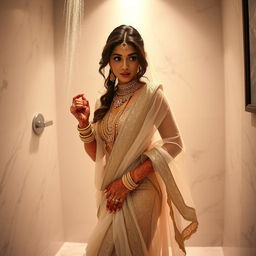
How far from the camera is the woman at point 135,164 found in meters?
1.21

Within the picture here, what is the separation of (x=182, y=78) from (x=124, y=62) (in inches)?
25.2

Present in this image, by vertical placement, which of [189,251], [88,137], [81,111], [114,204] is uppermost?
[81,111]

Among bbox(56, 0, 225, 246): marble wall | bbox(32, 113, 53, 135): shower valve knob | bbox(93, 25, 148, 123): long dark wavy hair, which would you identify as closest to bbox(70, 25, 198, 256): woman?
bbox(93, 25, 148, 123): long dark wavy hair

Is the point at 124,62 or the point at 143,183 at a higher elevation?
the point at 124,62

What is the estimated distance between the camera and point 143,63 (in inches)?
49.4

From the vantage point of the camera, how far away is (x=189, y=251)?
187 centimetres

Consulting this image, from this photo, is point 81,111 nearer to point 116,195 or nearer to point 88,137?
point 88,137

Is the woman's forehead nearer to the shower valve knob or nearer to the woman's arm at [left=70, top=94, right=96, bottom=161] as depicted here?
the woman's arm at [left=70, top=94, right=96, bottom=161]

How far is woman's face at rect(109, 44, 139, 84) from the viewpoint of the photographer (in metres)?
1.23

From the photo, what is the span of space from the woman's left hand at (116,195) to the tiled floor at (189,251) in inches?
31.9

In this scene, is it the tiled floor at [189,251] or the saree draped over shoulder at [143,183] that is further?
the tiled floor at [189,251]

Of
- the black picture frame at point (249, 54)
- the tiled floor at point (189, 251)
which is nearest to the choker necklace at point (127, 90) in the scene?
the black picture frame at point (249, 54)

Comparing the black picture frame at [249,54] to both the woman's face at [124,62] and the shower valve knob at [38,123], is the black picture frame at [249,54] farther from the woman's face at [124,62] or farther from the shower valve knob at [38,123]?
the shower valve knob at [38,123]

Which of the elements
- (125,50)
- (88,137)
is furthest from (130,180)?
(125,50)
